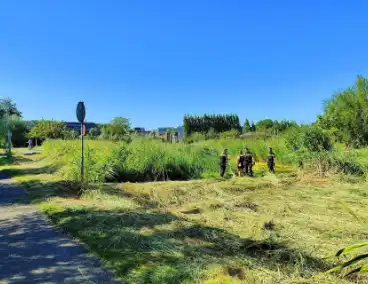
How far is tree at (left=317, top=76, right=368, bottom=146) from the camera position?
1816cm

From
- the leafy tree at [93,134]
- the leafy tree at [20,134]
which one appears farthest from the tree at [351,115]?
the leafy tree at [20,134]

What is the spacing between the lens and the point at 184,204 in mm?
7824

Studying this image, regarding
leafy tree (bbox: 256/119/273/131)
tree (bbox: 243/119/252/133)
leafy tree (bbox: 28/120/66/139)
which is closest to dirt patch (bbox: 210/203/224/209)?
leafy tree (bbox: 28/120/66/139)

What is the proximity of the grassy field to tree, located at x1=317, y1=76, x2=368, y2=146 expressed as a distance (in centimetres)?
1018

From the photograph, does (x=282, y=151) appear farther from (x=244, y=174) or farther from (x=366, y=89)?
(x=366, y=89)

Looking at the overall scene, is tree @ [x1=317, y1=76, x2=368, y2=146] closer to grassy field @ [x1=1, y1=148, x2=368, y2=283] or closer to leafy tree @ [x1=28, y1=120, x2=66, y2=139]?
grassy field @ [x1=1, y1=148, x2=368, y2=283]

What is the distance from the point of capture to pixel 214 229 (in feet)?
17.3

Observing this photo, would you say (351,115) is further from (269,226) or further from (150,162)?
(269,226)

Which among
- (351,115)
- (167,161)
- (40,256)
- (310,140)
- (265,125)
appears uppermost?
(265,125)

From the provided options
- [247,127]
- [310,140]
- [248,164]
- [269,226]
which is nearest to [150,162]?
[248,164]

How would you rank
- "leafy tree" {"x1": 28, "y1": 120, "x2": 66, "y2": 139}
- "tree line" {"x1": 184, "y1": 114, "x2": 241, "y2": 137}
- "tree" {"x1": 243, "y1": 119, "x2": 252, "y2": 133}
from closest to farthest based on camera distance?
"leafy tree" {"x1": 28, "y1": 120, "x2": 66, "y2": 139}
"tree line" {"x1": 184, "y1": 114, "x2": 241, "y2": 137}
"tree" {"x1": 243, "y1": 119, "x2": 252, "y2": 133}

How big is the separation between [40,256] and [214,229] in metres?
2.79

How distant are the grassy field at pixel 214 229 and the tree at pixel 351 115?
401 inches

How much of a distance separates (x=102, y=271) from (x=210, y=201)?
457cm
